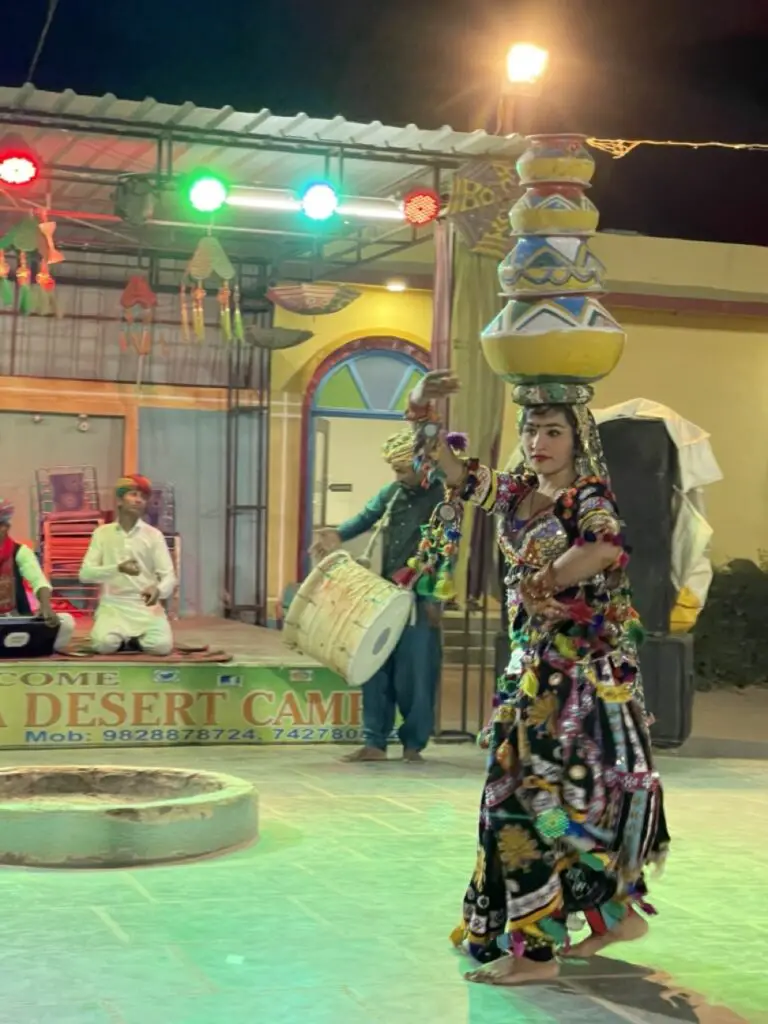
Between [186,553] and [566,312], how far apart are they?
10069 millimetres

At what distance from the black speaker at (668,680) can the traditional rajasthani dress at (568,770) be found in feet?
15.2

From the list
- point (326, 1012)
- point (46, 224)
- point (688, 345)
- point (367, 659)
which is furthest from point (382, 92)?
point (326, 1012)

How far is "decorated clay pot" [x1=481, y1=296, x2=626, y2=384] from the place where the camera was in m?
4.32

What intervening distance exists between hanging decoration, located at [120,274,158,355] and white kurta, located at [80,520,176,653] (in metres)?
3.10

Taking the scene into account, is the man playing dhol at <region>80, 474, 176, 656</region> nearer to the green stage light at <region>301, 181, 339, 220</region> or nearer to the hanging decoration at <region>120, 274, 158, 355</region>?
the green stage light at <region>301, 181, 339, 220</region>

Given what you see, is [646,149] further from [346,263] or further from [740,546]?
[346,263]

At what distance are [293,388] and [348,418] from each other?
62 centimetres

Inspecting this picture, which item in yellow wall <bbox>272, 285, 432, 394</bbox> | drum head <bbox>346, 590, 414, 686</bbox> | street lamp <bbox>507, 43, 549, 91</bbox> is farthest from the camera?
yellow wall <bbox>272, 285, 432, 394</bbox>

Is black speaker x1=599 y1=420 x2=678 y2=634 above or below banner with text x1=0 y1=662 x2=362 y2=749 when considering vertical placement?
above

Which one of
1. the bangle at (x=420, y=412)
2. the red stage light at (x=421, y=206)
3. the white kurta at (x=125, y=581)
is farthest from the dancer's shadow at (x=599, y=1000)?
the red stage light at (x=421, y=206)

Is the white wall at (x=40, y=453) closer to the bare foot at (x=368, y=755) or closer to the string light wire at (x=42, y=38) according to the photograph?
the string light wire at (x=42, y=38)

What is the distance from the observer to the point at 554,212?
466 cm

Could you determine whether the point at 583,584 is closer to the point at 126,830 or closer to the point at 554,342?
the point at 554,342

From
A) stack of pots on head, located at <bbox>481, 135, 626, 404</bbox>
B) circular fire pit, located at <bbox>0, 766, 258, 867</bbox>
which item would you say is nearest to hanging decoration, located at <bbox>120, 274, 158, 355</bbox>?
circular fire pit, located at <bbox>0, 766, 258, 867</bbox>
